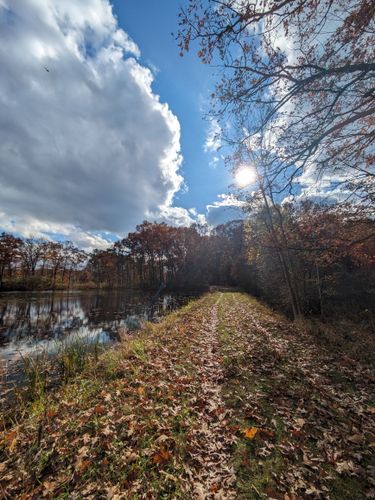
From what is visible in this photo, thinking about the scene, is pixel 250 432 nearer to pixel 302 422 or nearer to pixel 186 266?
pixel 302 422

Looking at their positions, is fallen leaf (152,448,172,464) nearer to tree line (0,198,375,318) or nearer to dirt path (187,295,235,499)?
dirt path (187,295,235,499)

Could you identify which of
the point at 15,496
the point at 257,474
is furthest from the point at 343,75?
the point at 15,496

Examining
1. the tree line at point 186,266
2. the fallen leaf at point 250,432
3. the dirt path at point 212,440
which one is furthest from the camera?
the tree line at point 186,266

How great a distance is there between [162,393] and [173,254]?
184ft

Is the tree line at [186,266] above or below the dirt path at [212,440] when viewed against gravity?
above

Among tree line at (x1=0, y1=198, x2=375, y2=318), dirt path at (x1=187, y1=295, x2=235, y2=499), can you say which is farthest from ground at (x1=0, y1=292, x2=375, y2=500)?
tree line at (x1=0, y1=198, x2=375, y2=318)

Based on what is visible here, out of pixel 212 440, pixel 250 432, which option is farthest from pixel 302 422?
pixel 212 440

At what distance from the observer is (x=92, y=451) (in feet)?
9.23

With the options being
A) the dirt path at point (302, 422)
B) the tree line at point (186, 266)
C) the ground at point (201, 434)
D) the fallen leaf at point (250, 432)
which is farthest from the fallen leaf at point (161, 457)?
the tree line at point (186, 266)

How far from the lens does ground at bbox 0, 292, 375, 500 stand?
7.83ft

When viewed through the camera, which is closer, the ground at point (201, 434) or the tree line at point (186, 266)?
the ground at point (201, 434)

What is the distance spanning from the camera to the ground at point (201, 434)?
7.83ft

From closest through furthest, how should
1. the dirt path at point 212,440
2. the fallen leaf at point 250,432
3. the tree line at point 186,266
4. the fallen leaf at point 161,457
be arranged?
the dirt path at point 212,440, the fallen leaf at point 161,457, the fallen leaf at point 250,432, the tree line at point 186,266

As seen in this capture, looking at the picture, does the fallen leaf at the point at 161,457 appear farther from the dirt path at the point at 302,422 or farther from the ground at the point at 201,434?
the dirt path at the point at 302,422
